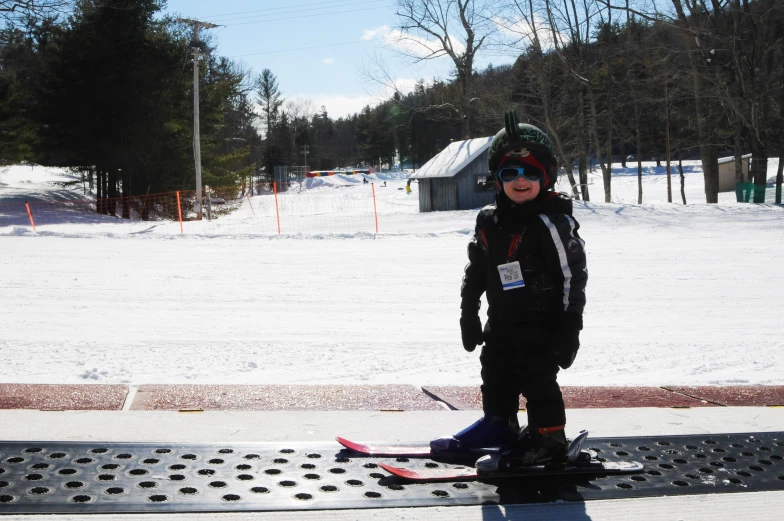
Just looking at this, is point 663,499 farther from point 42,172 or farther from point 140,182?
point 42,172

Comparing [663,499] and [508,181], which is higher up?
[508,181]

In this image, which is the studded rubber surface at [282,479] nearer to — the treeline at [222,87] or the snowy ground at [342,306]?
the snowy ground at [342,306]

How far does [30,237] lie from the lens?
65.5 ft

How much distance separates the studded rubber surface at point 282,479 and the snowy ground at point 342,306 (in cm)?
231

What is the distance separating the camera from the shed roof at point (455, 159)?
31469 mm

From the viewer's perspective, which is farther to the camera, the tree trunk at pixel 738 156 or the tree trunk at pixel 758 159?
the tree trunk at pixel 758 159

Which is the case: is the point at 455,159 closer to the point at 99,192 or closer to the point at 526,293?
the point at 99,192

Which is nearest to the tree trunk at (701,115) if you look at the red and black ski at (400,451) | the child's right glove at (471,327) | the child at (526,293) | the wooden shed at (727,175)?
A: the wooden shed at (727,175)

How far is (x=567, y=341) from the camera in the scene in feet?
9.96

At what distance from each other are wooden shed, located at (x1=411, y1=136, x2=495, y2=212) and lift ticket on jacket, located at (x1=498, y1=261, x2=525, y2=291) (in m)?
28.1

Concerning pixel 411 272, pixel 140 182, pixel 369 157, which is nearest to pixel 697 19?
pixel 411 272

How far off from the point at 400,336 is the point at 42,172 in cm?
5208

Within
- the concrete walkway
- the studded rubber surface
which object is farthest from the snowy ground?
the studded rubber surface

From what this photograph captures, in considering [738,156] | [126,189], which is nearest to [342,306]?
[738,156]
